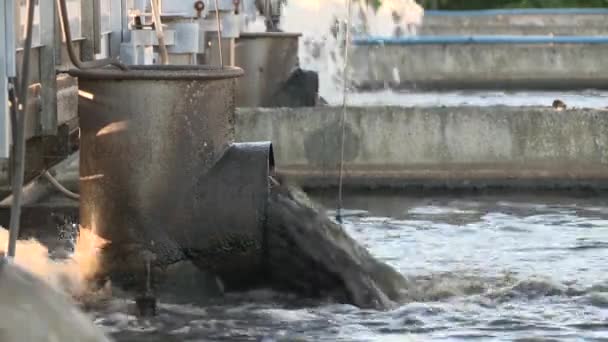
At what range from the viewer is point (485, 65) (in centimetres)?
3152

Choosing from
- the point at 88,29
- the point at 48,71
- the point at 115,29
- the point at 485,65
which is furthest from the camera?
the point at 485,65

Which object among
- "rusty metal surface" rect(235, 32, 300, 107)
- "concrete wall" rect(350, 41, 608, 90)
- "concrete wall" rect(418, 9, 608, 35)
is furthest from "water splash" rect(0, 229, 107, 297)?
"concrete wall" rect(418, 9, 608, 35)

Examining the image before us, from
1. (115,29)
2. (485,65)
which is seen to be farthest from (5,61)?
(485,65)

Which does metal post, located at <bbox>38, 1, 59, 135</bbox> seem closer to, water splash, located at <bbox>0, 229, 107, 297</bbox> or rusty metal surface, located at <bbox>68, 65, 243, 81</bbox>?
rusty metal surface, located at <bbox>68, 65, 243, 81</bbox>

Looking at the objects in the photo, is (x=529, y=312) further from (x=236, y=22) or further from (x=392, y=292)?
(x=236, y=22)

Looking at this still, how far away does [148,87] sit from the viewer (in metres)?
9.68

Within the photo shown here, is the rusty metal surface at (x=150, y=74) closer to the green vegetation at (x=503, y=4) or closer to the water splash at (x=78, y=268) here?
the water splash at (x=78, y=268)

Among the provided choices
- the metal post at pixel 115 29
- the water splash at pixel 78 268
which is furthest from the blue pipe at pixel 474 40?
the water splash at pixel 78 268

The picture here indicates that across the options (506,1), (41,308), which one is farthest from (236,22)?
(506,1)

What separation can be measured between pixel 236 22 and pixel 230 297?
872cm

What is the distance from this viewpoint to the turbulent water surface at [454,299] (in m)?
9.10

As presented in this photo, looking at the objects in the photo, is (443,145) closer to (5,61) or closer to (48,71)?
(48,71)

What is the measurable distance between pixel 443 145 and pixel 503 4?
31.1 metres

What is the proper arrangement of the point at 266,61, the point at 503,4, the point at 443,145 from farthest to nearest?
the point at 503,4
the point at 266,61
the point at 443,145
